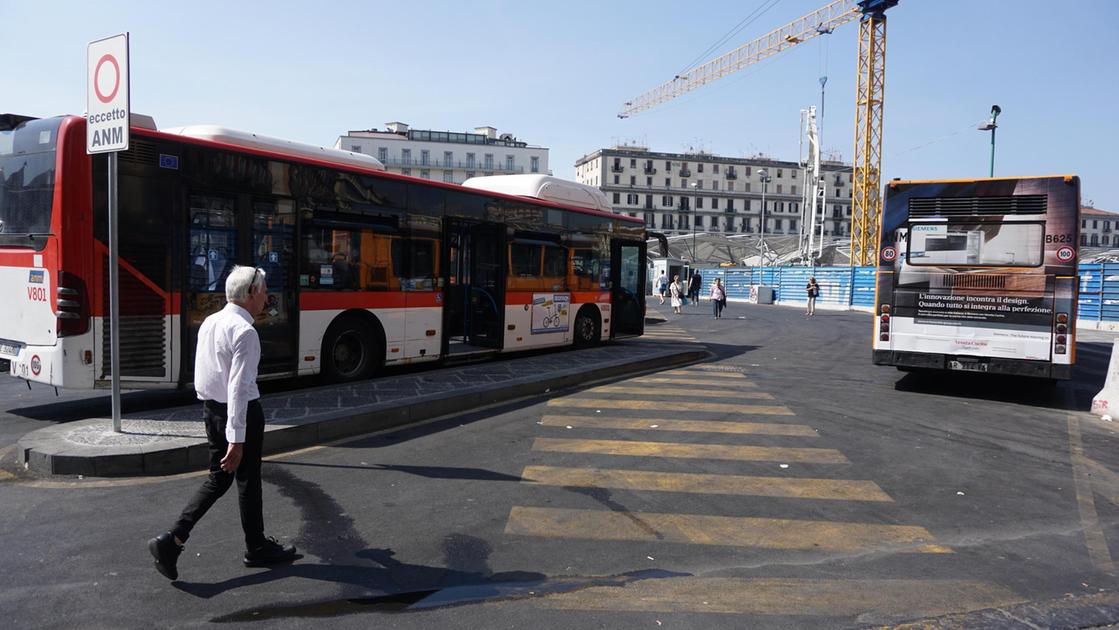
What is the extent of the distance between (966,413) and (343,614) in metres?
8.94

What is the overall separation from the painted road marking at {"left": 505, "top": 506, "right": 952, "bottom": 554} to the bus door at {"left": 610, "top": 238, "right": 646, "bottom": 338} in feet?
37.6

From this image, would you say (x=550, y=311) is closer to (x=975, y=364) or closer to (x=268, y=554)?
(x=975, y=364)

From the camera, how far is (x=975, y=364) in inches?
427

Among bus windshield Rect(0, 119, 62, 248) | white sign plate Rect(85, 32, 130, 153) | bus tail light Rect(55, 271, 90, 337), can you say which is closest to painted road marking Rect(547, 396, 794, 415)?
bus tail light Rect(55, 271, 90, 337)

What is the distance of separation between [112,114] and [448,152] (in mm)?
106581

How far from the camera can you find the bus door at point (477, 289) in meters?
12.9

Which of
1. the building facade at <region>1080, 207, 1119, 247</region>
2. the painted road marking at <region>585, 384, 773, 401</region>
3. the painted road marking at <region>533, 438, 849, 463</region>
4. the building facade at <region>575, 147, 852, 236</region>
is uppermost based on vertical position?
the building facade at <region>575, 147, 852, 236</region>

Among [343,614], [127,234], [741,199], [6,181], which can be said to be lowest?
[343,614]

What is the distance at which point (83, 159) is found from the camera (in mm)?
7332

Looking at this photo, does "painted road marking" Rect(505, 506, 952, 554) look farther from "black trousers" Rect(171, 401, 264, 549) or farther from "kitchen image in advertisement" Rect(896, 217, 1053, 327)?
"kitchen image in advertisement" Rect(896, 217, 1053, 327)

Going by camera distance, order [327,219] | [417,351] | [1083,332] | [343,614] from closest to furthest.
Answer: [343,614]
[327,219]
[417,351]
[1083,332]

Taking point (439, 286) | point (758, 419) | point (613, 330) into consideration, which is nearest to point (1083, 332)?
point (613, 330)

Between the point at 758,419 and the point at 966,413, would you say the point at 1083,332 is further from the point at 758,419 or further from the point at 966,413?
the point at 758,419

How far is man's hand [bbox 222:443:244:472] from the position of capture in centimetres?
395
